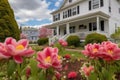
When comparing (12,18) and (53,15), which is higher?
(53,15)

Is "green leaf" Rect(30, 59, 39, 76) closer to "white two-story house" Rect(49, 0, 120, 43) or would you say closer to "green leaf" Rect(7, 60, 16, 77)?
"green leaf" Rect(7, 60, 16, 77)

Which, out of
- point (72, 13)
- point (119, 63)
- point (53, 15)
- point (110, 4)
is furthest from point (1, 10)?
point (53, 15)

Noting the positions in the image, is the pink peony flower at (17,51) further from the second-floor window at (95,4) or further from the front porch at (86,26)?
the second-floor window at (95,4)

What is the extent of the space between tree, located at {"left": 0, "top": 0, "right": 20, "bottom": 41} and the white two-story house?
15241mm

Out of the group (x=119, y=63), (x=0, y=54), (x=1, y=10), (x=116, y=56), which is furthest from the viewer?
(x=1, y=10)

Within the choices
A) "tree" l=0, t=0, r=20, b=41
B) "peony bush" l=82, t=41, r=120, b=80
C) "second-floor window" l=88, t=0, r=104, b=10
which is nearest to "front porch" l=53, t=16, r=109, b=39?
"second-floor window" l=88, t=0, r=104, b=10

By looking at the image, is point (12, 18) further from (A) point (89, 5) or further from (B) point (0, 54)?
(A) point (89, 5)

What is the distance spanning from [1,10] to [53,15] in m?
28.0

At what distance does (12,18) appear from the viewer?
38.1 ft

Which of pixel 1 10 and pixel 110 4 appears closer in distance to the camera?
pixel 1 10

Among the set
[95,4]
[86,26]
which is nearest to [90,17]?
[95,4]

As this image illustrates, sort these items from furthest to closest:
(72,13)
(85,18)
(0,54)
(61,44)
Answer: (72,13) < (85,18) < (61,44) < (0,54)

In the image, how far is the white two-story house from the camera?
89.0 feet

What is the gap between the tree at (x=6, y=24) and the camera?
10.8m
